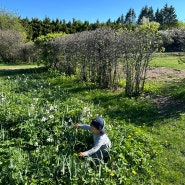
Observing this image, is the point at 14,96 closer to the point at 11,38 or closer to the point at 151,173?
the point at 151,173

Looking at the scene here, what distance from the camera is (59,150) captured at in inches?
201

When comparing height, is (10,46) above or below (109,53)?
below

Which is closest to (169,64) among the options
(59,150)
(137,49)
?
(137,49)

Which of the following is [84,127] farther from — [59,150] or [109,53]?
[109,53]

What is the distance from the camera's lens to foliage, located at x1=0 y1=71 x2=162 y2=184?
14.1 feet

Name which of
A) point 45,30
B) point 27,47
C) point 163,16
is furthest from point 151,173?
point 163,16

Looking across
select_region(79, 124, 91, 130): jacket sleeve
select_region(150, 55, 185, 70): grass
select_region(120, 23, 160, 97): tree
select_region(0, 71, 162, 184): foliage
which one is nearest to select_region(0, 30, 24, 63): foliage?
select_region(150, 55, 185, 70): grass

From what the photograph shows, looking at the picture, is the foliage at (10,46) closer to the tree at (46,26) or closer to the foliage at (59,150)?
the foliage at (59,150)

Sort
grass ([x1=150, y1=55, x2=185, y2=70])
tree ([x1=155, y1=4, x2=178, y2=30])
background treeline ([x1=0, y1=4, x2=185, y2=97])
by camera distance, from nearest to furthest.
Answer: background treeline ([x1=0, y1=4, x2=185, y2=97])
grass ([x1=150, y1=55, x2=185, y2=70])
tree ([x1=155, y1=4, x2=178, y2=30])

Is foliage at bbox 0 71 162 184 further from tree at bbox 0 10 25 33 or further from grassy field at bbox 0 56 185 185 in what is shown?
tree at bbox 0 10 25 33

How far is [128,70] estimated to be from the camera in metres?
10.6

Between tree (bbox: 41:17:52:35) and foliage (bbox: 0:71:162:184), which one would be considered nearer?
foliage (bbox: 0:71:162:184)

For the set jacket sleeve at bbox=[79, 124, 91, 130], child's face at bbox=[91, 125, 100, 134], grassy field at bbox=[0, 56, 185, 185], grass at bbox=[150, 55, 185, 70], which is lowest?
grass at bbox=[150, 55, 185, 70]

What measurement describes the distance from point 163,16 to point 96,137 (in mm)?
83555
